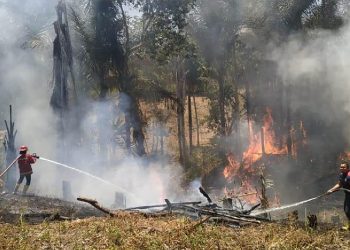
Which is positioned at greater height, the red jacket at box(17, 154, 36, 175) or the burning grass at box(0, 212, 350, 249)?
the red jacket at box(17, 154, 36, 175)

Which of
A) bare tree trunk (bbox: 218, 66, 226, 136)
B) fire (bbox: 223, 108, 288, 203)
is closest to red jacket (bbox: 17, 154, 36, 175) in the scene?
fire (bbox: 223, 108, 288, 203)

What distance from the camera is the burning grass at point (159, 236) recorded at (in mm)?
7758

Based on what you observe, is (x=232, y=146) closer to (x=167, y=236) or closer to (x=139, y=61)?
(x=139, y=61)

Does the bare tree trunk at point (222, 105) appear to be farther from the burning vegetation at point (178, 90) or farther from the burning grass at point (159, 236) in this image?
the burning grass at point (159, 236)

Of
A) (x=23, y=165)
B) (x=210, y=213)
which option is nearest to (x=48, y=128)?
(x=23, y=165)

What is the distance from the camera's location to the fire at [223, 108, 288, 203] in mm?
25969

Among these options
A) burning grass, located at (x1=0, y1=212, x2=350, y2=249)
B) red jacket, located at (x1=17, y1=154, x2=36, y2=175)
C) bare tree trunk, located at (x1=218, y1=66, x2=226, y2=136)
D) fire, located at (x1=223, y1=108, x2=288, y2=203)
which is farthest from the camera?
bare tree trunk, located at (x1=218, y1=66, x2=226, y2=136)

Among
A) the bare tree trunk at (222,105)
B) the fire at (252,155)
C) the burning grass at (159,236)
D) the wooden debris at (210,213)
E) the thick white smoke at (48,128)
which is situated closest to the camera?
the burning grass at (159,236)

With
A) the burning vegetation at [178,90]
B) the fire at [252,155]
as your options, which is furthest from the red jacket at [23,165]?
the fire at [252,155]

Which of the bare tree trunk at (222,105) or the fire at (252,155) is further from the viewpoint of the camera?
the bare tree trunk at (222,105)

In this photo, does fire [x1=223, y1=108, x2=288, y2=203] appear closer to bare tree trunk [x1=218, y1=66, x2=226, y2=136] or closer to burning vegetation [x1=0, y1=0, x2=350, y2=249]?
burning vegetation [x1=0, y1=0, x2=350, y2=249]

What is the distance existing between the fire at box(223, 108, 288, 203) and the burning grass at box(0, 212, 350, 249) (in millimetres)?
15462

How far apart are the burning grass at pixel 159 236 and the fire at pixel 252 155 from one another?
15462 millimetres

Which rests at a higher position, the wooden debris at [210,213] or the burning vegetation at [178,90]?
the burning vegetation at [178,90]
